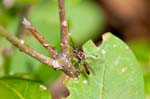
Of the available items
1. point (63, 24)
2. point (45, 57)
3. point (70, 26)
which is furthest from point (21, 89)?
point (70, 26)

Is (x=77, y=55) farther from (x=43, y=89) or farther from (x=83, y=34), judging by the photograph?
(x=83, y=34)

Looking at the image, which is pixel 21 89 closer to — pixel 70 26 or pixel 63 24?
pixel 63 24

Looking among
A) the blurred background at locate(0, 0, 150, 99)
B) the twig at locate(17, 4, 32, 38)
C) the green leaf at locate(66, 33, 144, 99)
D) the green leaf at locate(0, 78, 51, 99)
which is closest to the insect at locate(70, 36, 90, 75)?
the green leaf at locate(66, 33, 144, 99)

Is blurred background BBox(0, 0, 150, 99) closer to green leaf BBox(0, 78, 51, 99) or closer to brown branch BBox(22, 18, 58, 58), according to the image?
green leaf BBox(0, 78, 51, 99)

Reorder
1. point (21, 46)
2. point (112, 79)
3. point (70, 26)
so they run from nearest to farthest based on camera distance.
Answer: point (21, 46)
point (112, 79)
point (70, 26)

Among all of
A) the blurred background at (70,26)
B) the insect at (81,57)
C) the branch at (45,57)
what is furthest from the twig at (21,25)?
the branch at (45,57)

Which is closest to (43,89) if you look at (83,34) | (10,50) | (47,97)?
(47,97)
